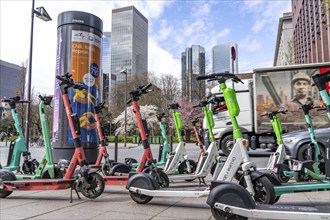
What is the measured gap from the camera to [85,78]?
1016cm

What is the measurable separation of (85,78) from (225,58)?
4569mm

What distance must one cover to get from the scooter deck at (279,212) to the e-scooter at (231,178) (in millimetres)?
489

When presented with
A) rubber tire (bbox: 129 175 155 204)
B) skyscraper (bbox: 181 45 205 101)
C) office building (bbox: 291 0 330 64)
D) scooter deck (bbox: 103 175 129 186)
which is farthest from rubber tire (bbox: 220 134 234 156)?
skyscraper (bbox: 181 45 205 101)

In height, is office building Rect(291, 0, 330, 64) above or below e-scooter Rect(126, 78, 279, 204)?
above

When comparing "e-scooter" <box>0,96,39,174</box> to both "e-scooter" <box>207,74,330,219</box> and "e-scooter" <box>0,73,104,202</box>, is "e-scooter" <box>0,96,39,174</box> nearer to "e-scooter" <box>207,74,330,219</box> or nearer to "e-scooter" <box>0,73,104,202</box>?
Answer: "e-scooter" <box>0,73,104,202</box>

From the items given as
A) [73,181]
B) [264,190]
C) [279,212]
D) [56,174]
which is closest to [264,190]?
[264,190]

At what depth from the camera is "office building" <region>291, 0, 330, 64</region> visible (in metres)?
32.5

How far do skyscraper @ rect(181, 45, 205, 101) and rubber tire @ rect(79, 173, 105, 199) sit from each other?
29998 mm

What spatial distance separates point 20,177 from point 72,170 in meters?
1.50

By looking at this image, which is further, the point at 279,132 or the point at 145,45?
the point at 145,45

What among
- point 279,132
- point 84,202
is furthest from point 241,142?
point 279,132

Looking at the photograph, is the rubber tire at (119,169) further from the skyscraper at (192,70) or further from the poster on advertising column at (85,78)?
the skyscraper at (192,70)

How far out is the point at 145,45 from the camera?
66750 millimetres

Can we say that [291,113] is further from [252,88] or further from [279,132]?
[279,132]
